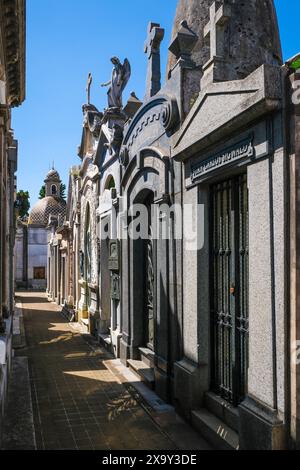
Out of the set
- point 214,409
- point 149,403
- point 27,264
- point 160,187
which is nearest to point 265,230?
point 214,409

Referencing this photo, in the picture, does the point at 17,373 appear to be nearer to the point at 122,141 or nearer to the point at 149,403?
the point at 149,403

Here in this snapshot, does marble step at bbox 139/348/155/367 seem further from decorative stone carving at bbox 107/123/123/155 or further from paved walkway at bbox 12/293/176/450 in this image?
decorative stone carving at bbox 107/123/123/155

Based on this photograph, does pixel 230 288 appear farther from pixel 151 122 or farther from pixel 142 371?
pixel 151 122

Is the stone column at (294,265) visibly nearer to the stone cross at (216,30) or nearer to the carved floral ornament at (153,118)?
the stone cross at (216,30)

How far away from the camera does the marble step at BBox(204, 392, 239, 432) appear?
4.68m

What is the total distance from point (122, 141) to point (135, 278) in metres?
3.33

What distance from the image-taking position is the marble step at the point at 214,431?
177 inches

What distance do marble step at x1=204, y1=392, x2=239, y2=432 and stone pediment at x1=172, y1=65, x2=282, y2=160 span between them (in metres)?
3.11

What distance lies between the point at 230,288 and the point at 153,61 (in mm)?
4914

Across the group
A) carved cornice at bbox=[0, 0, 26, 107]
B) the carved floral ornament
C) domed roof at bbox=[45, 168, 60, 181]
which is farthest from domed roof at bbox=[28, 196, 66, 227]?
the carved floral ornament

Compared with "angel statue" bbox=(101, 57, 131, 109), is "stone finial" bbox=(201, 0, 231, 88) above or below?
below

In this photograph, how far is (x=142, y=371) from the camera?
7516mm

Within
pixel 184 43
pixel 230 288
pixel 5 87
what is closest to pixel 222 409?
pixel 230 288

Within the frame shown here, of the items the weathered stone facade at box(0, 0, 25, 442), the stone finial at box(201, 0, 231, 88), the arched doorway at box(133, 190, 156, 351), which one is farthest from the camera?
the arched doorway at box(133, 190, 156, 351)
